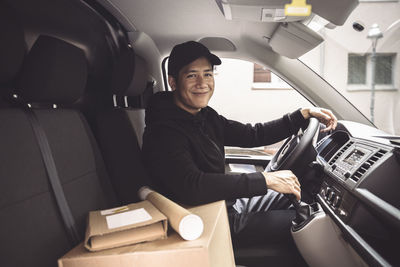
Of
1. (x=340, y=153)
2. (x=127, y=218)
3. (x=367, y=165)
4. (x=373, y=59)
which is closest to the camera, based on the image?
(x=127, y=218)

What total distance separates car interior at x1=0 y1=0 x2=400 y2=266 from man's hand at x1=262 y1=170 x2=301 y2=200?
15 centimetres

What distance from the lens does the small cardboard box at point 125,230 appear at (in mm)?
790

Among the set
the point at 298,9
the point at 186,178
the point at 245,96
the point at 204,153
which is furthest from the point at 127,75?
the point at 245,96

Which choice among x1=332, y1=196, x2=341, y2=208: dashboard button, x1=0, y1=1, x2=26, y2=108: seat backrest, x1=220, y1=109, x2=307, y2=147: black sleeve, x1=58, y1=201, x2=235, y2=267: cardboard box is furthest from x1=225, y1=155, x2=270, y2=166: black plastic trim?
x1=0, y1=1, x2=26, y2=108: seat backrest

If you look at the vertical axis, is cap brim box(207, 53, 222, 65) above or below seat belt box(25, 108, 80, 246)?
above

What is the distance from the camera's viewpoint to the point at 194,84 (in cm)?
155

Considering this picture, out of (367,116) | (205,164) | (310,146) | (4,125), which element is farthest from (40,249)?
(367,116)

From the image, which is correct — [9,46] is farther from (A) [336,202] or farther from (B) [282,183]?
(A) [336,202]

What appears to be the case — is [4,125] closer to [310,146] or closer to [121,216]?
[121,216]

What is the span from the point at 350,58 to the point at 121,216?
180 centimetres

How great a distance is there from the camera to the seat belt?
1.04 metres

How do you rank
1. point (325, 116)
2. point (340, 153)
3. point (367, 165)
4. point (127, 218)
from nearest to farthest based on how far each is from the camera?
point (127, 218), point (367, 165), point (340, 153), point (325, 116)

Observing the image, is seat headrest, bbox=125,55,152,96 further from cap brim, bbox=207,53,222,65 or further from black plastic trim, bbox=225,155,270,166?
black plastic trim, bbox=225,155,270,166

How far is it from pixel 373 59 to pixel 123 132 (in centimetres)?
141
